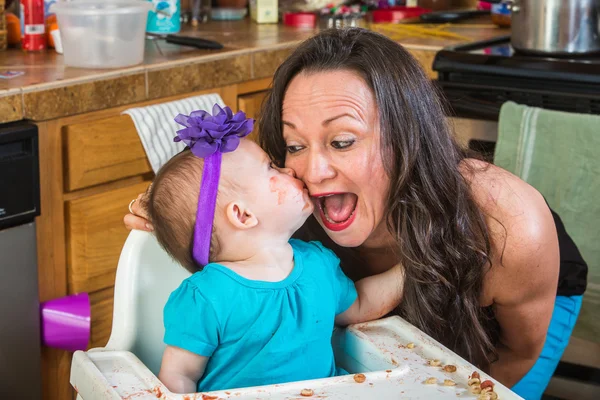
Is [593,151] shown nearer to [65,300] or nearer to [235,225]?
[235,225]

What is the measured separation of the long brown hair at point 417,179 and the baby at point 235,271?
17 cm

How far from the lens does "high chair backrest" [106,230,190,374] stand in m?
1.39

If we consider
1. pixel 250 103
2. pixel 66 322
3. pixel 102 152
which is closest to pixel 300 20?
pixel 250 103

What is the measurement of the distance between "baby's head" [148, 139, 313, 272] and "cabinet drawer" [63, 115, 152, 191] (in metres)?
0.88

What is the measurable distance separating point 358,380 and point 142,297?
41 cm

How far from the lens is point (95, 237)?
2289mm

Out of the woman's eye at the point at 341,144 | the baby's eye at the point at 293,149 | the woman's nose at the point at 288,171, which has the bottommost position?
the woman's nose at the point at 288,171

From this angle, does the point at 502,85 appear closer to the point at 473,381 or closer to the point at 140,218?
the point at 140,218

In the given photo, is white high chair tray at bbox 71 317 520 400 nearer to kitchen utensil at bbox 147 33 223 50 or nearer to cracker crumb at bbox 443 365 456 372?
cracker crumb at bbox 443 365 456 372

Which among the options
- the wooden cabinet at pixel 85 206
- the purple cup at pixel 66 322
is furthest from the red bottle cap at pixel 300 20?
the purple cup at pixel 66 322

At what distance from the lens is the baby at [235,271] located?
4.12 ft

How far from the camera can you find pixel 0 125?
2.04 metres

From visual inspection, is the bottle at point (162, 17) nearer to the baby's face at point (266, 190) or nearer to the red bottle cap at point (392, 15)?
the red bottle cap at point (392, 15)

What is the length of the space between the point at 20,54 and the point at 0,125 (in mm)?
536
